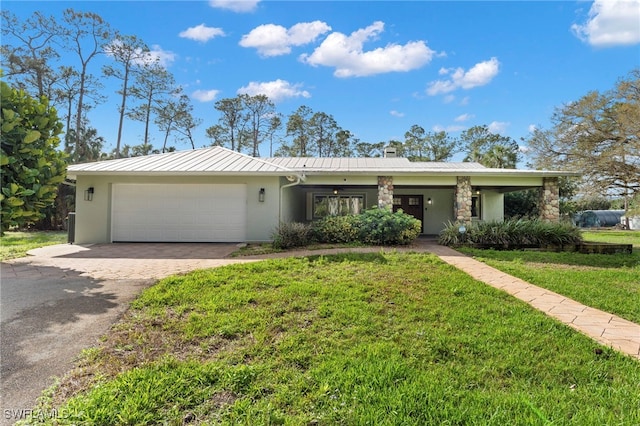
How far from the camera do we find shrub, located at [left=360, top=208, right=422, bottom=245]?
33.0 feet

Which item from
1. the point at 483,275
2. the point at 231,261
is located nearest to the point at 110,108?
the point at 231,261

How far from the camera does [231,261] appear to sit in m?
7.61

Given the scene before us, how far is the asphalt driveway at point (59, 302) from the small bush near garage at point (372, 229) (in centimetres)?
356

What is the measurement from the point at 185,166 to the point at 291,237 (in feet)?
15.1

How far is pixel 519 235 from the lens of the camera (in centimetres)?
1040

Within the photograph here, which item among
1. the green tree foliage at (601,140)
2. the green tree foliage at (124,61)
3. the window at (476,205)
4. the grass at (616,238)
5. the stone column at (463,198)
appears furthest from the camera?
the green tree foliage at (124,61)

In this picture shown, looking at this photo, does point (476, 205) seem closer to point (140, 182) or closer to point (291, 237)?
point (291, 237)

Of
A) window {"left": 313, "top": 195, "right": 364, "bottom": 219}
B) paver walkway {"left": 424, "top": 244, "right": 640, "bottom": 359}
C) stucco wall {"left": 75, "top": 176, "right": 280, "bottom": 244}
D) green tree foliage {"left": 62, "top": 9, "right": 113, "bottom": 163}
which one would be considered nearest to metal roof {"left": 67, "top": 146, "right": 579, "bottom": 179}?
stucco wall {"left": 75, "top": 176, "right": 280, "bottom": 244}

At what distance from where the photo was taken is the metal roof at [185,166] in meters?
10.3

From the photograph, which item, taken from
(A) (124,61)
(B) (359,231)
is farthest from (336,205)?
(A) (124,61)

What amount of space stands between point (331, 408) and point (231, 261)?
5816 mm

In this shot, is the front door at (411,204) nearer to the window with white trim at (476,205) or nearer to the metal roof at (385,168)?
the metal roof at (385,168)

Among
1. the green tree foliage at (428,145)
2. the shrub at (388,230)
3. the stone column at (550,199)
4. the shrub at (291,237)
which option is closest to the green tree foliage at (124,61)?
the shrub at (291,237)

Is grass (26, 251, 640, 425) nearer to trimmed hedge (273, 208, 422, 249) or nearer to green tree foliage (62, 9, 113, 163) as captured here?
trimmed hedge (273, 208, 422, 249)
